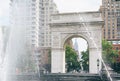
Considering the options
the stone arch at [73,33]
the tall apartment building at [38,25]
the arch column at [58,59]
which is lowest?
the arch column at [58,59]

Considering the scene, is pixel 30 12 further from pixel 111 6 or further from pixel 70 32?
pixel 70 32

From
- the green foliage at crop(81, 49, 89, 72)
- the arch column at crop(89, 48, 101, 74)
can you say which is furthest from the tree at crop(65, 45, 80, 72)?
the arch column at crop(89, 48, 101, 74)

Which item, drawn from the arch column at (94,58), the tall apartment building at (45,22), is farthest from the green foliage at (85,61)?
the tall apartment building at (45,22)

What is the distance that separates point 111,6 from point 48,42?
86.1 feet

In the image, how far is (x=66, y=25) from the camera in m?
43.8

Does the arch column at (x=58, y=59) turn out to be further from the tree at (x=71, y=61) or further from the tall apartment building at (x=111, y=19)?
the tall apartment building at (x=111, y=19)

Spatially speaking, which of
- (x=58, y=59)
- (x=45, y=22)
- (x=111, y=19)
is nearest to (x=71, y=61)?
(x=58, y=59)

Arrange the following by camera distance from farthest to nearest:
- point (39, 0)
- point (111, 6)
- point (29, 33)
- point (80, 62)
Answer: point (111, 6), point (39, 0), point (29, 33), point (80, 62)

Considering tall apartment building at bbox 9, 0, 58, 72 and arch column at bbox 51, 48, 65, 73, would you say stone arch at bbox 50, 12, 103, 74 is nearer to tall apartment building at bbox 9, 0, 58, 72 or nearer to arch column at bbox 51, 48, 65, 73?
arch column at bbox 51, 48, 65, 73

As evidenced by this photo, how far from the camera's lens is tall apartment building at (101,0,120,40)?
109812mm

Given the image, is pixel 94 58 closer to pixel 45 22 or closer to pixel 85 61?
pixel 85 61

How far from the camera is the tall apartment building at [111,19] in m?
110

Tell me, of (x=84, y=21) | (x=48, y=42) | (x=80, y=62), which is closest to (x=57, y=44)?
(x=84, y=21)

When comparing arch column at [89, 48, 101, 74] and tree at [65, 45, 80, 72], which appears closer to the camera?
arch column at [89, 48, 101, 74]
